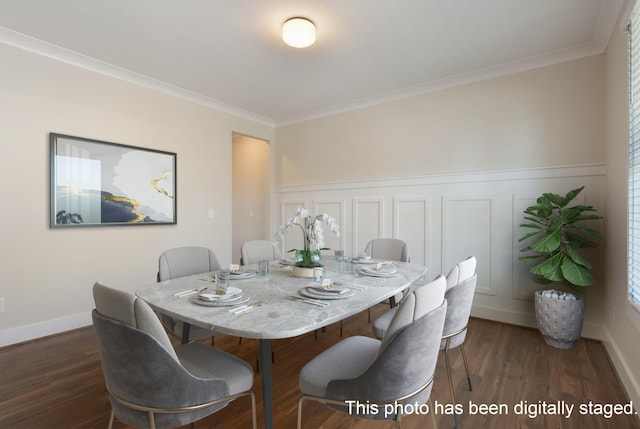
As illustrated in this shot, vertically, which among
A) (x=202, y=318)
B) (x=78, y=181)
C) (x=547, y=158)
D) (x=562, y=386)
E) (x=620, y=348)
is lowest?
(x=562, y=386)

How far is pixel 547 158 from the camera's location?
115 inches

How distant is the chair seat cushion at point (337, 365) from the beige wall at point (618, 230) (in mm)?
1619

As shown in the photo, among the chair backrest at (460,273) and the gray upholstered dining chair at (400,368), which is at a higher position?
the chair backrest at (460,273)

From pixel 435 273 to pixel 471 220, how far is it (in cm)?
73

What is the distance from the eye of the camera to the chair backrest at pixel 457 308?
1.52 m

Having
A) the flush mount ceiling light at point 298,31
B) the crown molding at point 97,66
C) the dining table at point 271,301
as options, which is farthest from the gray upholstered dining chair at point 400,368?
the crown molding at point 97,66

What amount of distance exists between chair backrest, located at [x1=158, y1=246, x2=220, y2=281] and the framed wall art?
1.41 meters

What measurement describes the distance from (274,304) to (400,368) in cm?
63

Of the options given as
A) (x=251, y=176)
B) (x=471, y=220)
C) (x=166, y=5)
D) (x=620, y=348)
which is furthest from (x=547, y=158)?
(x=251, y=176)

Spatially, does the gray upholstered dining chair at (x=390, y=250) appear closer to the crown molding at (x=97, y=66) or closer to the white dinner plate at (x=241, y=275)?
the white dinner plate at (x=241, y=275)

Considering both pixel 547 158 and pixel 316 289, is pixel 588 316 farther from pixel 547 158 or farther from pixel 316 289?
pixel 316 289

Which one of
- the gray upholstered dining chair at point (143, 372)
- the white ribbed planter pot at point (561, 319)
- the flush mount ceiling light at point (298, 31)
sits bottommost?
the white ribbed planter pot at point (561, 319)

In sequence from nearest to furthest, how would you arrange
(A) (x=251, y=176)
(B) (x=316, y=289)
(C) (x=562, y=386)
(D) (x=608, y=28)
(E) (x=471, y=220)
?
(B) (x=316, y=289)
(C) (x=562, y=386)
(D) (x=608, y=28)
(E) (x=471, y=220)
(A) (x=251, y=176)

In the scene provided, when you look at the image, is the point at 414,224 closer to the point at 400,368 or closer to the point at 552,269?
the point at 552,269
